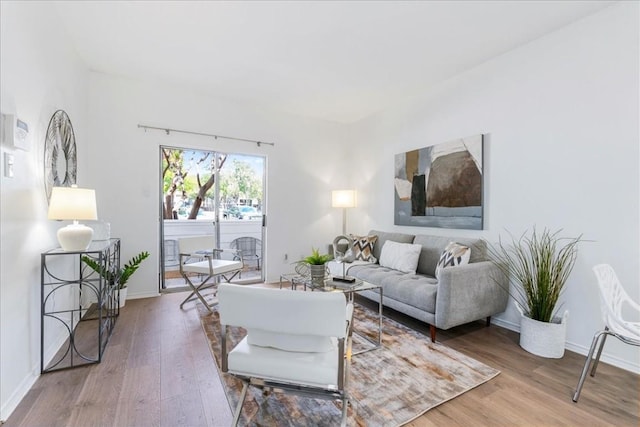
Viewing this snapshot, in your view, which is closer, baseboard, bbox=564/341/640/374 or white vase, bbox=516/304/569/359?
baseboard, bbox=564/341/640/374

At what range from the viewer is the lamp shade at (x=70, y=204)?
207cm

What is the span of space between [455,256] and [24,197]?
138 inches

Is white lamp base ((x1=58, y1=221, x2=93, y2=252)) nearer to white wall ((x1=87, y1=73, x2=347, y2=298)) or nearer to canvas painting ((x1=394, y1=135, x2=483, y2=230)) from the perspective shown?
white wall ((x1=87, y1=73, x2=347, y2=298))

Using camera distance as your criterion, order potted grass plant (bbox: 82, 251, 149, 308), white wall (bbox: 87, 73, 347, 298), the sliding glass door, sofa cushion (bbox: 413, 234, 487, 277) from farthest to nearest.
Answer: the sliding glass door → white wall (bbox: 87, 73, 347, 298) → sofa cushion (bbox: 413, 234, 487, 277) → potted grass plant (bbox: 82, 251, 149, 308)

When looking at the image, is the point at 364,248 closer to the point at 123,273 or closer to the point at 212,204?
the point at 212,204

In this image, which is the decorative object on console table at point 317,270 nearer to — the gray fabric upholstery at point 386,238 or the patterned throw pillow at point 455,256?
the patterned throw pillow at point 455,256

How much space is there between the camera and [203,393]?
6.12ft

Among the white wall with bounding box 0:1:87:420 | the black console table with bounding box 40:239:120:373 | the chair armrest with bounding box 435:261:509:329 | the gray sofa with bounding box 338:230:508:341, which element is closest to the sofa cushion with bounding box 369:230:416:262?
the gray sofa with bounding box 338:230:508:341

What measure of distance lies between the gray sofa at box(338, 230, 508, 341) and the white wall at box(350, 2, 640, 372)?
30 cm

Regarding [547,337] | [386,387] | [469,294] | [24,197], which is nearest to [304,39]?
[24,197]

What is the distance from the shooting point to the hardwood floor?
1.64 m

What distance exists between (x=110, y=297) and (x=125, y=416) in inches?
58.2

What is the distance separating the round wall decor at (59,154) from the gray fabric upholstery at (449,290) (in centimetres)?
310

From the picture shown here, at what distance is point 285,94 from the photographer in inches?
163
